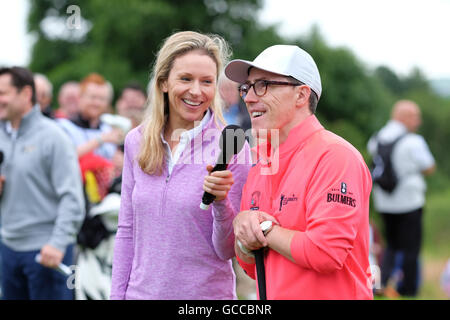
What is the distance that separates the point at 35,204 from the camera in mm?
5188

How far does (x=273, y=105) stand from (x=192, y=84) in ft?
1.89

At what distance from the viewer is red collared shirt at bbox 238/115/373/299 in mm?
2453

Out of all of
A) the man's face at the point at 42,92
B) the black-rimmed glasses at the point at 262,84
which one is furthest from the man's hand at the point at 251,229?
the man's face at the point at 42,92

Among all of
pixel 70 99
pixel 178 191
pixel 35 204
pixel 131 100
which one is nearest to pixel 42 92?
pixel 131 100

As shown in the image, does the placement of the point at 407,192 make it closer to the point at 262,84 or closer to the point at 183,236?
the point at 183,236

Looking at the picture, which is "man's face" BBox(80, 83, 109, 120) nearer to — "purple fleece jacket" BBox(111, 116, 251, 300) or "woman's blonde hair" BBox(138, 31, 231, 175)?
"woman's blonde hair" BBox(138, 31, 231, 175)

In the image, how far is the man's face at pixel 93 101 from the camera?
6.76m

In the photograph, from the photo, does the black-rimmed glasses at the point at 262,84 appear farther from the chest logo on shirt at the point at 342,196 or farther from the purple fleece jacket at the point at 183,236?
the chest logo on shirt at the point at 342,196

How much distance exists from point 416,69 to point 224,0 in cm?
1737

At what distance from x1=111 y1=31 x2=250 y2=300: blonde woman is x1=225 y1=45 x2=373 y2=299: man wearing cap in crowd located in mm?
231
